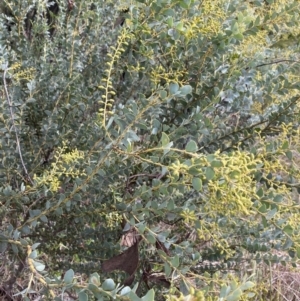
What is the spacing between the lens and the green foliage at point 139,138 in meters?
0.82

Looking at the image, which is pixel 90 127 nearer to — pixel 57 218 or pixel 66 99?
pixel 66 99

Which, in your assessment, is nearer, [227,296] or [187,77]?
[227,296]

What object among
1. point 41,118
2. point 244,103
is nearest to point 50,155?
point 41,118

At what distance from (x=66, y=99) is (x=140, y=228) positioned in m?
0.40

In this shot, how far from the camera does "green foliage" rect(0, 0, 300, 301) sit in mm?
823

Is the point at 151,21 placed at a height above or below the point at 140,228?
above

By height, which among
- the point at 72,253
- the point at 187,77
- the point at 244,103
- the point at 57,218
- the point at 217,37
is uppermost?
the point at 217,37

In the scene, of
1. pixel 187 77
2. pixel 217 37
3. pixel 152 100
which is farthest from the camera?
pixel 187 77

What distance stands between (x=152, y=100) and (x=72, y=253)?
1.69ft

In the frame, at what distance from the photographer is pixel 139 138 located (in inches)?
32.6

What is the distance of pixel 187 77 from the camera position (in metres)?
1.00

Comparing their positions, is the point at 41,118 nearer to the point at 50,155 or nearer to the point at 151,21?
the point at 50,155

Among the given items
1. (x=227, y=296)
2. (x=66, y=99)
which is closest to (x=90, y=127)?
(x=66, y=99)

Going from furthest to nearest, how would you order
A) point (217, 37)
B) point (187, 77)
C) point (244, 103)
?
point (244, 103) → point (187, 77) → point (217, 37)
